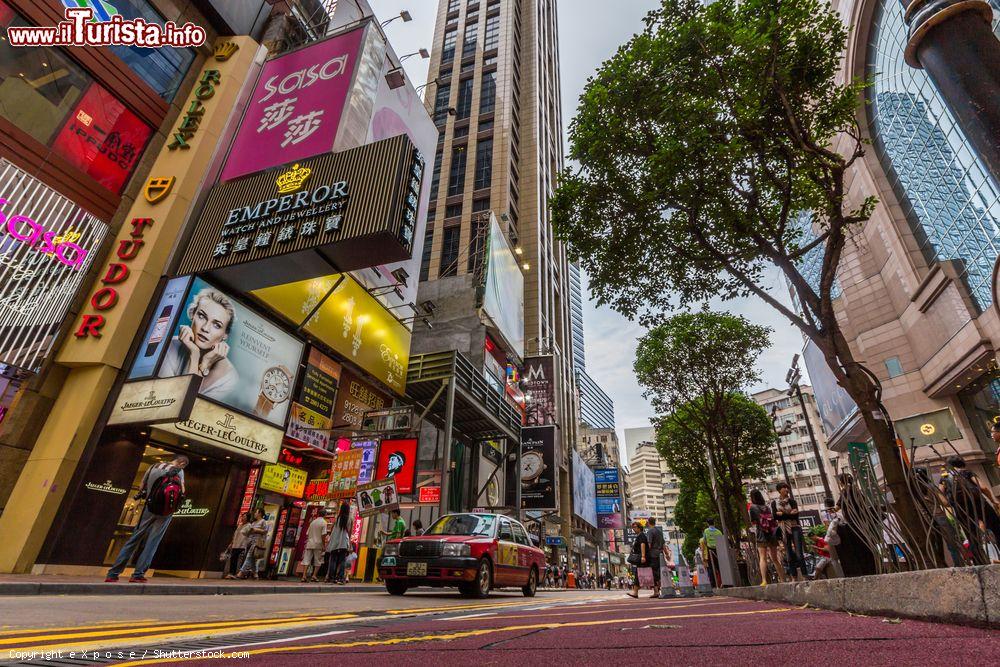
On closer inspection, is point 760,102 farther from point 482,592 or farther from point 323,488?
point 323,488

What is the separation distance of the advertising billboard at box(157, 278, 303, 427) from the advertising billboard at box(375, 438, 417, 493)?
3777mm

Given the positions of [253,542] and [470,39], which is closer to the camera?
[253,542]

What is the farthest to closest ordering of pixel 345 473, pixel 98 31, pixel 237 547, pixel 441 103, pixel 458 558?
pixel 441 103 → pixel 345 473 → pixel 237 547 → pixel 98 31 → pixel 458 558

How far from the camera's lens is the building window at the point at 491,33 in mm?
53912

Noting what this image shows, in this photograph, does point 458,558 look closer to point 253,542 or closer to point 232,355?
point 253,542

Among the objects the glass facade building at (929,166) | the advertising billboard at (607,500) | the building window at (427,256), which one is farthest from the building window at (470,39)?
the advertising billboard at (607,500)

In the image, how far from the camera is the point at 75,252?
10.7m

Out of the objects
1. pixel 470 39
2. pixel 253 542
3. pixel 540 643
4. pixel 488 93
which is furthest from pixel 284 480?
pixel 470 39

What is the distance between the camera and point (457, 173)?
1869 inches

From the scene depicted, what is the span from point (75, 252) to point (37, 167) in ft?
6.01

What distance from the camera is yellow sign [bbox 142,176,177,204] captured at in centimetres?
1209

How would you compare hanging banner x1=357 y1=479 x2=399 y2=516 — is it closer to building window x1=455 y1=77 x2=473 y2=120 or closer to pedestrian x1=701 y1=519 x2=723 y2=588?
pedestrian x1=701 y1=519 x2=723 y2=588

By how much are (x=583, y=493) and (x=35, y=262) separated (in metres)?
45.0

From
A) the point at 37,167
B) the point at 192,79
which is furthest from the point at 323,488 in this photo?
the point at 192,79
